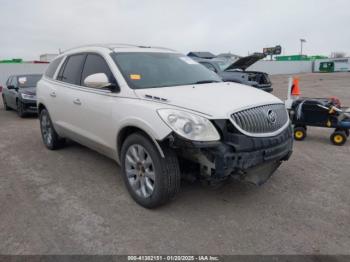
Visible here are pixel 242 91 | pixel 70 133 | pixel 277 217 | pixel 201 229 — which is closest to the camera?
pixel 201 229

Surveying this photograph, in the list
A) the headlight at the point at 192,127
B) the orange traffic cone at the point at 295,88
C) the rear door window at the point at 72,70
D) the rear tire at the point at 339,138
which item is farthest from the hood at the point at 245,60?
the headlight at the point at 192,127

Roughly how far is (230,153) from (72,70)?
3109mm

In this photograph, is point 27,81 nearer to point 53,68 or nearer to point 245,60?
point 53,68

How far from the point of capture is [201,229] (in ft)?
9.77

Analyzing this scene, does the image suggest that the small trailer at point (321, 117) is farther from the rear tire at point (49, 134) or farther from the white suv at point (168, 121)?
the rear tire at point (49, 134)

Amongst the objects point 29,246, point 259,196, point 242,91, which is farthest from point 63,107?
point 259,196

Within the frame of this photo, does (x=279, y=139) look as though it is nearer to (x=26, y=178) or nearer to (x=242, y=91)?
(x=242, y=91)

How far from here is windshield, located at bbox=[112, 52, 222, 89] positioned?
3701 mm

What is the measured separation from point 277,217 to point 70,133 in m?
3.30

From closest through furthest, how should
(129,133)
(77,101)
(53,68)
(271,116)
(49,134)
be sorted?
(271,116) → (129,133) → (77,101) → (53,68) → (49,134)

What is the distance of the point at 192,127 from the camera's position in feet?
9.45

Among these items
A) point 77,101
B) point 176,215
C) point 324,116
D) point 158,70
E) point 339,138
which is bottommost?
point 176,215

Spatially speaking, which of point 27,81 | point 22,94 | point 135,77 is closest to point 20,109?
point 22,94

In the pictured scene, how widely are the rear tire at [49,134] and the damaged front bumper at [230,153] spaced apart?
10.6ft
